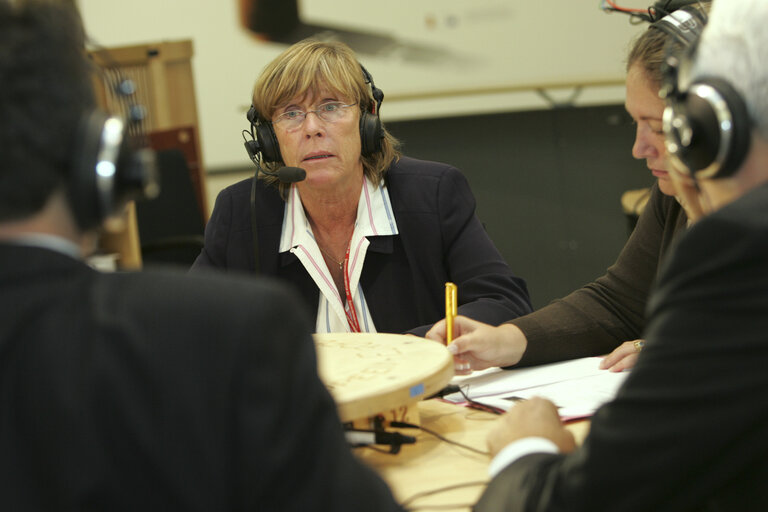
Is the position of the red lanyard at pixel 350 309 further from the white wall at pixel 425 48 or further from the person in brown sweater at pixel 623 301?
the white wall at pixel 425 48

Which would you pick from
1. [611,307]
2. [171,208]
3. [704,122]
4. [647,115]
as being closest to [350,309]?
[611,307]

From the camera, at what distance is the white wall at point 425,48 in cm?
354

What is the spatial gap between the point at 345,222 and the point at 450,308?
603mm

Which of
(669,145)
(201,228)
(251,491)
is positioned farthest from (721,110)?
(201,228)

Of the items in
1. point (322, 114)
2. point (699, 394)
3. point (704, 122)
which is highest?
point (704, 122)

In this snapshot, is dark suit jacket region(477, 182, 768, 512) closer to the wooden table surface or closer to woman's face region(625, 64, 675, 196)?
the wooden table surface

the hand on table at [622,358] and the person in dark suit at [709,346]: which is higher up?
the person in dark suit at [709,346]

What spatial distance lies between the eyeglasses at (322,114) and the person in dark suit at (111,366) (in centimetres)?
129

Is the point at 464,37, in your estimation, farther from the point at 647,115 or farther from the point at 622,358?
the point at 622,358

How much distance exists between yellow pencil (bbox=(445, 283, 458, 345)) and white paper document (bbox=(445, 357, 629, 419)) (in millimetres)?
78

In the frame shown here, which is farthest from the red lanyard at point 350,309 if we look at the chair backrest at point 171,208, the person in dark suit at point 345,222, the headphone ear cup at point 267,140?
the chair backrest at point 171,208

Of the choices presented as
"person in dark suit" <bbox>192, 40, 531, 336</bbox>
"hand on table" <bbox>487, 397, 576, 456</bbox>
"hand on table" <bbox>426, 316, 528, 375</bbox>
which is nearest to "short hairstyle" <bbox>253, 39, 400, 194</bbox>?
"person in dark suit" <bbox>192, 40, 531, 336</bbox>

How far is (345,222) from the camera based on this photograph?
1.99 m

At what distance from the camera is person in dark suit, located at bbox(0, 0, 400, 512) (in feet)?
2.02
